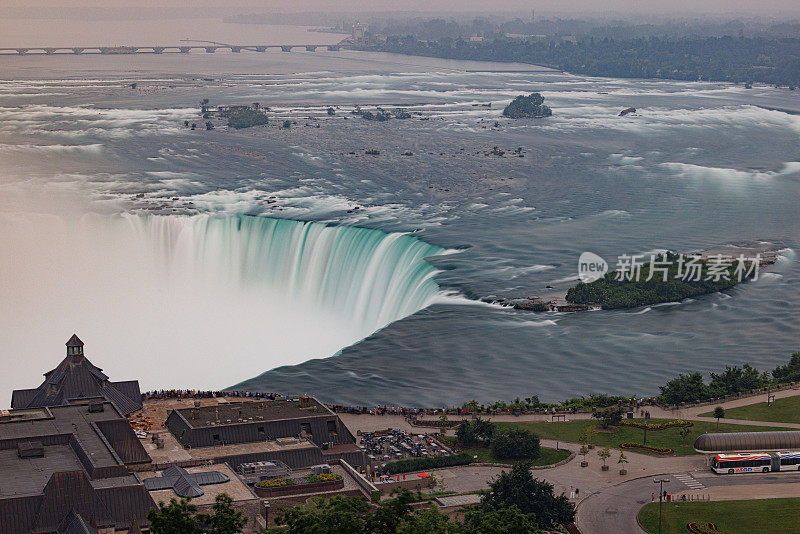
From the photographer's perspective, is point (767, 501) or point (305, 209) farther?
point (305, 209)

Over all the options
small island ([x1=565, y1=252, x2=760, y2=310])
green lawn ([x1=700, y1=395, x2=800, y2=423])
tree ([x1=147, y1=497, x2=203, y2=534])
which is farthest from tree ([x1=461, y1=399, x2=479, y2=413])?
tree ([x1=147, y1=497, x2=203, y2=534])

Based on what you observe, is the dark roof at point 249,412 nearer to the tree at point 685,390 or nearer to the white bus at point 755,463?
the white bus at point 755,463

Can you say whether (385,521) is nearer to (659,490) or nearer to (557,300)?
(659,490)

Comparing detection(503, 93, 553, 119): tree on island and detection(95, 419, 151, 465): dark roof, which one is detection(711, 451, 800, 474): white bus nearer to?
detection(95, 419, 151, 465): dark roof

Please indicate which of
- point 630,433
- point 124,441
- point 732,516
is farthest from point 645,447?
point 124,441

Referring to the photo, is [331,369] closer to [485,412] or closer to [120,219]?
[485,412]

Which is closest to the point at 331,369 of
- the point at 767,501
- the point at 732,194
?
the point at 767,501

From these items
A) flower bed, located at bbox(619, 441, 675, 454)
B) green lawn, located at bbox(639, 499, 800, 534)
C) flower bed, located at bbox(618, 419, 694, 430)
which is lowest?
green lawn, located at bbox(639, 499, 800, 534)
